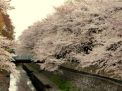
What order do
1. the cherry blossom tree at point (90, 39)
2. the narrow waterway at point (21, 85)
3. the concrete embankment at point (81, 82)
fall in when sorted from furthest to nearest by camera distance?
the narrow waterway at point (21, 85), the concrete embankment at point (81, 82), the cherry blossom tree at point (90, 39)

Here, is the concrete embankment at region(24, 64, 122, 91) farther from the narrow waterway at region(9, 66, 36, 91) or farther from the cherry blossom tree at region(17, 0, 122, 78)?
the narrow waterway at region(9, 66, 36, 91)

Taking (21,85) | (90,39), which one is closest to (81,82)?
(90,39)

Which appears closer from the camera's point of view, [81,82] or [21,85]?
[81,82]

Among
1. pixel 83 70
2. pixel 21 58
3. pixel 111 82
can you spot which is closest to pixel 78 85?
pixel 83 70

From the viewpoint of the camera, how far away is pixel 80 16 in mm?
33844

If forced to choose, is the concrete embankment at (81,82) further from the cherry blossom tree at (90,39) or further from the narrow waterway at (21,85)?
the narrow waterway at (21,85)

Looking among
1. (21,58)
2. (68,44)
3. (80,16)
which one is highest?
(80,16)

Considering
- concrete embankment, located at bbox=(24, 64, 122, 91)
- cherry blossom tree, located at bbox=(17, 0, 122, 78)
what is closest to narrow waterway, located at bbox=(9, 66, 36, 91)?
concrete embankment, located at bbox=(24, 64, 122, 91)

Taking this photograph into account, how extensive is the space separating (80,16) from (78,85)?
675 centimetres

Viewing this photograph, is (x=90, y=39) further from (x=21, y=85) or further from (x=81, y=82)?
(x=21, y=85)

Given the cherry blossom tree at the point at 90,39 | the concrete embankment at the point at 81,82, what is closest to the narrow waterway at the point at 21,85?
the concrete embankment at the point at 81,82

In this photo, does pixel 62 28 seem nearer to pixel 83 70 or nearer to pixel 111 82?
pixel 83 70

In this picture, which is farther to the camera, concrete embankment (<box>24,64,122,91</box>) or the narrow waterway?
the narrow waterway

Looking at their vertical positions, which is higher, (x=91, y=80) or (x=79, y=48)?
(x=79, y=48)
